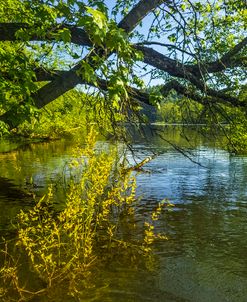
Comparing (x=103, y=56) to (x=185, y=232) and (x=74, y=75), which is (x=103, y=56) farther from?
(x=185, y=232)

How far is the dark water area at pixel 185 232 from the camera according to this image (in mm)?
7398

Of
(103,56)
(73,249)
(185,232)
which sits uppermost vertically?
(103,56)

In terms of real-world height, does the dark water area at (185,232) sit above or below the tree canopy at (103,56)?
below

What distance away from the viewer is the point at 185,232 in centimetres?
1129

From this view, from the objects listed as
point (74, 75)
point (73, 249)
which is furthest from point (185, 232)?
point (74, 75)

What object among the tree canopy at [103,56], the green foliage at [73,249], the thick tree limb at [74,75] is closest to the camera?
the tree canopy at [103,56]

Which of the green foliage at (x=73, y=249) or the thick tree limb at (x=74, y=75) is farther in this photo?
the thick tree limb at (x=74, y=75)

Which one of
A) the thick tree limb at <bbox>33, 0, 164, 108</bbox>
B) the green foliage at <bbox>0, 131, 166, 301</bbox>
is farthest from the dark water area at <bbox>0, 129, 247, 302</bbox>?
the thick tree limb at <bbox>33, 0, 164, 108</bbox>

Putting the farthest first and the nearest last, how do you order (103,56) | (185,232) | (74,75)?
(185,232) → (74,75) → (103,56)

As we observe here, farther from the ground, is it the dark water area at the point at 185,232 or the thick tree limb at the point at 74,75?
the thick tree limb at the point at 74,75

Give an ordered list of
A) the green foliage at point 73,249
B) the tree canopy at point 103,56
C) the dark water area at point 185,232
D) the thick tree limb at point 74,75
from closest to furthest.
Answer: the tree canopy at point 103,56
the green foliage at point 73,249
the dark water area at point 185,232
the thick tree limb at point 74,75

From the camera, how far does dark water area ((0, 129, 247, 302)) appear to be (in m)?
7.40

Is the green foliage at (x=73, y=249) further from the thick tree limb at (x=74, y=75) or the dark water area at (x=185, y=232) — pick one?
the thick tree limb at (x=74, y=75)

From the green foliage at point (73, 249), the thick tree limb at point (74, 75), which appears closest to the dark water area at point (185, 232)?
the green foliage at point (73, 249)
